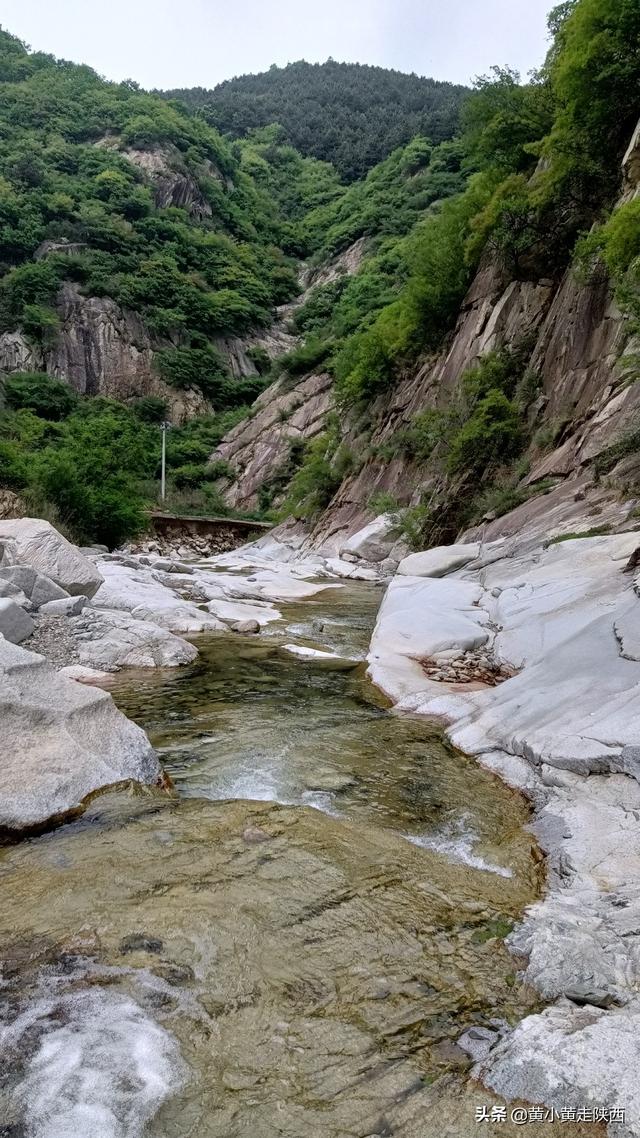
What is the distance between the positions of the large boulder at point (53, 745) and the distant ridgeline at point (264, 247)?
12.5m

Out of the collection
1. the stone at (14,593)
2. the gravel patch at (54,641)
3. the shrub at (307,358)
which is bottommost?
the gravel patch at (54,641)

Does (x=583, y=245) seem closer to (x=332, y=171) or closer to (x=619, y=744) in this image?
(x=619, y=744)

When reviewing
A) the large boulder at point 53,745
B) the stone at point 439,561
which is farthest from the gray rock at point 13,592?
the stone at point 439,561

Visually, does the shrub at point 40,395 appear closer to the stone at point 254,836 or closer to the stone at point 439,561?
the stone at point 439,561

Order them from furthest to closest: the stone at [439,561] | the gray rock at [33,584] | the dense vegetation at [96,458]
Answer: the dense vegetation at [96,458] < the stone at [439,561] < the gray rock at [33,584]

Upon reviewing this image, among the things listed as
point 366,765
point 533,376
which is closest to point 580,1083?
point 366,765

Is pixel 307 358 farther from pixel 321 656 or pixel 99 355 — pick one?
pixel 321 656

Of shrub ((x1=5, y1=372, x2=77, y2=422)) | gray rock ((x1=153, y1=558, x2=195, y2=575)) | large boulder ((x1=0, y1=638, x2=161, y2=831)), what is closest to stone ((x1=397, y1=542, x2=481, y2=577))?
gray rock ((x1=153, y1=558, x2=195, y2=575))

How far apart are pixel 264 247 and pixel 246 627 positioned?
7235cm

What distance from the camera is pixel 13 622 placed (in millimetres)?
8070

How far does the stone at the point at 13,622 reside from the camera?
7.96 metres

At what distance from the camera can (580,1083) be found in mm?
2117

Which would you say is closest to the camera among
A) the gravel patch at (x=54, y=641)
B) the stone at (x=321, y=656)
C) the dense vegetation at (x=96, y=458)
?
the gravel patch at (x=54, y=641)

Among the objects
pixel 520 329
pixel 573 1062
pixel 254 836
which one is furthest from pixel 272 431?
pixel 573 1062
